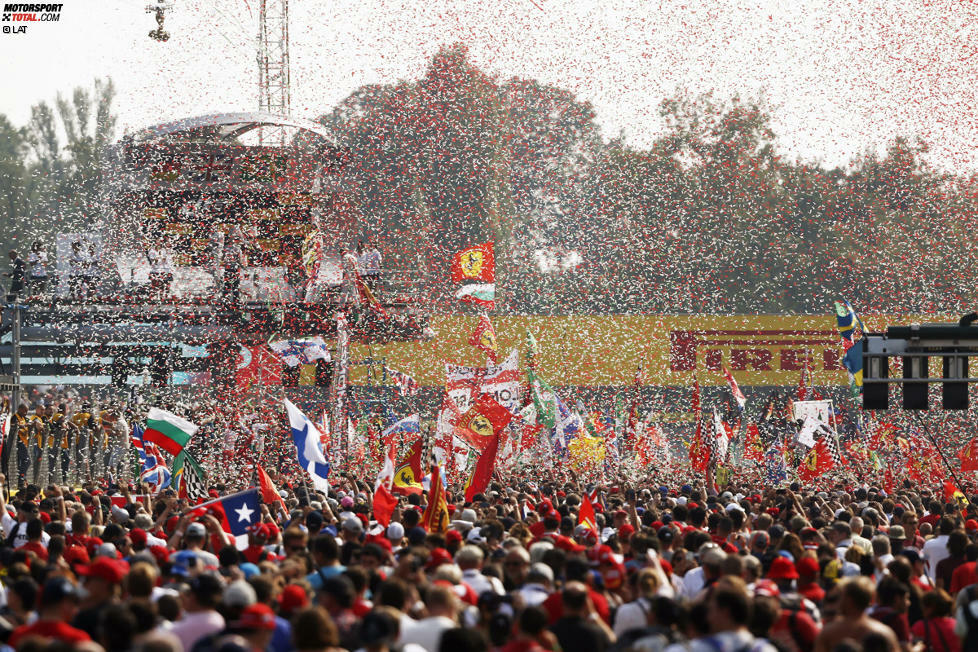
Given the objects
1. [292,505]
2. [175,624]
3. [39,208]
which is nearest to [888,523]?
[292,505]

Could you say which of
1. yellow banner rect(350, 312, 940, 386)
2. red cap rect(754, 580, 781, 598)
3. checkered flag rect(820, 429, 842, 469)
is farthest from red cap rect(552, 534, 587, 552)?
yellow banner rect(350, 312, 940, 386)

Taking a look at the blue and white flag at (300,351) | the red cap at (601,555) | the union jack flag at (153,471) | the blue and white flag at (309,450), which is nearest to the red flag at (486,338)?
the blue and white flag at (300,351)

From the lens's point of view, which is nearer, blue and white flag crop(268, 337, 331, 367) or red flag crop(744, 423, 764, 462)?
red flag crop(744, 423, 764, 462)

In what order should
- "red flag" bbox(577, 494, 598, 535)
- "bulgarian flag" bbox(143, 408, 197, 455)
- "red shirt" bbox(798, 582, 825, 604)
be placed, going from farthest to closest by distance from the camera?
"bulgarian flag" bbox(143, 408, 197, 455)
"red flag" bbox(577, 494, 598, 535)
"red shirt" bbox(798, 582, 825, 604)

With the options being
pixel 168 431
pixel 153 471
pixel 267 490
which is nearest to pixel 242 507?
pixel 267 490

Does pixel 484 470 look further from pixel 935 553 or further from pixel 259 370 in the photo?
pixel 259 370

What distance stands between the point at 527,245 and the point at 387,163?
6754 millimetres

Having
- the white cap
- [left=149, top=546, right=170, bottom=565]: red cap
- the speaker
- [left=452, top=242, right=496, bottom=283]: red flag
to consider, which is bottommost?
the white cap

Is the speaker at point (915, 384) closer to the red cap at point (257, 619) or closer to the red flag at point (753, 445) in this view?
the red flag at point (753, 445)

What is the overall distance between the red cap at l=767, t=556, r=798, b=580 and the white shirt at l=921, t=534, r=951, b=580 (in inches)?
113

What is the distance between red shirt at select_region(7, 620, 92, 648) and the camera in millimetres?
6410

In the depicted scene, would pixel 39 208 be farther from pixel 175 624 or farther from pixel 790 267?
pixel 175 624

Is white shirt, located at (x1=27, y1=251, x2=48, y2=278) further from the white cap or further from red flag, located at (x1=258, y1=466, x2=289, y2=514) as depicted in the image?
the white cap

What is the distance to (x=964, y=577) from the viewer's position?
996 cm
